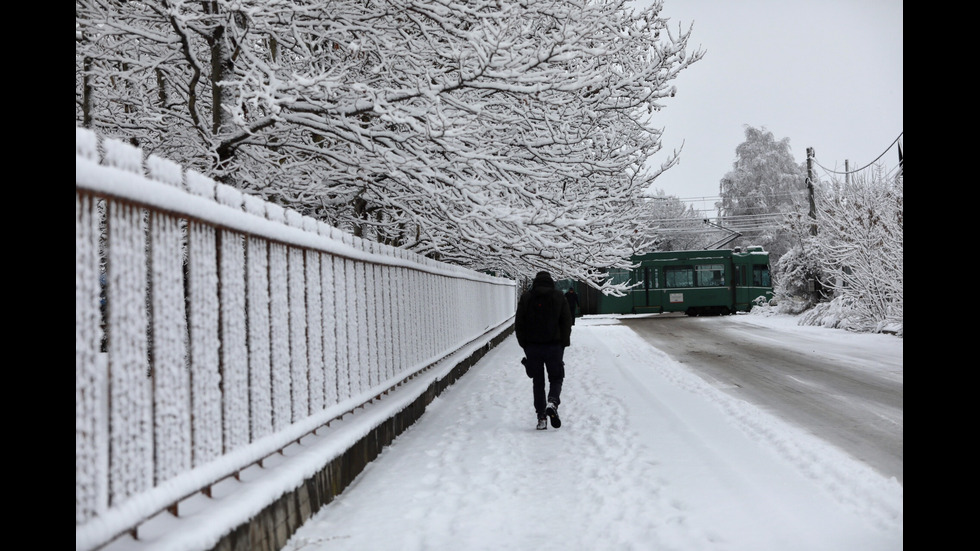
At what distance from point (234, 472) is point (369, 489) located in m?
1.72

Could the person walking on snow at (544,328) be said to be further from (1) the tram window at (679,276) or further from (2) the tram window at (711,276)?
(2) the tram window at (711,276)

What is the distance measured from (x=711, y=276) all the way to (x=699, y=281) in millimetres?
658

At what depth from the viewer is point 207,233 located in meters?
3.82

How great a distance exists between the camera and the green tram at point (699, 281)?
1582 inches

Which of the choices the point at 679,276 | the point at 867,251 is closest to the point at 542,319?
the point at 867,251

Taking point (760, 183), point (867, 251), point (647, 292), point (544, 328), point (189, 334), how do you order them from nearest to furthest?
point (189, 334)
point (544, 328)
point (867, 251)
point (647, 292)
point (760, 183)

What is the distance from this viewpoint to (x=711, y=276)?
40.2m

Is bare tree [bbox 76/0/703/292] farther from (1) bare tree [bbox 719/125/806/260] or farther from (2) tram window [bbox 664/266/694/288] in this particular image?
(1) bare tree [bbox 719/125/806/260]

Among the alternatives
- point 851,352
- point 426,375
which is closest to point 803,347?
point 851,352

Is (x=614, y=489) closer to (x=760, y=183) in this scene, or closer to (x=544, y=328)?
(x=544, y=328)

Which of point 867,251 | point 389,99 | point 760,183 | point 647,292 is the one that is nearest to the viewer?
point 389,99

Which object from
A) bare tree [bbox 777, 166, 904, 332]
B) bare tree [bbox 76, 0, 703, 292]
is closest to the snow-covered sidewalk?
bare tree [bbox 76, 0, 703, 292]

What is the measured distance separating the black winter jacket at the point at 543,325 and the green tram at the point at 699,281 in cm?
3181
